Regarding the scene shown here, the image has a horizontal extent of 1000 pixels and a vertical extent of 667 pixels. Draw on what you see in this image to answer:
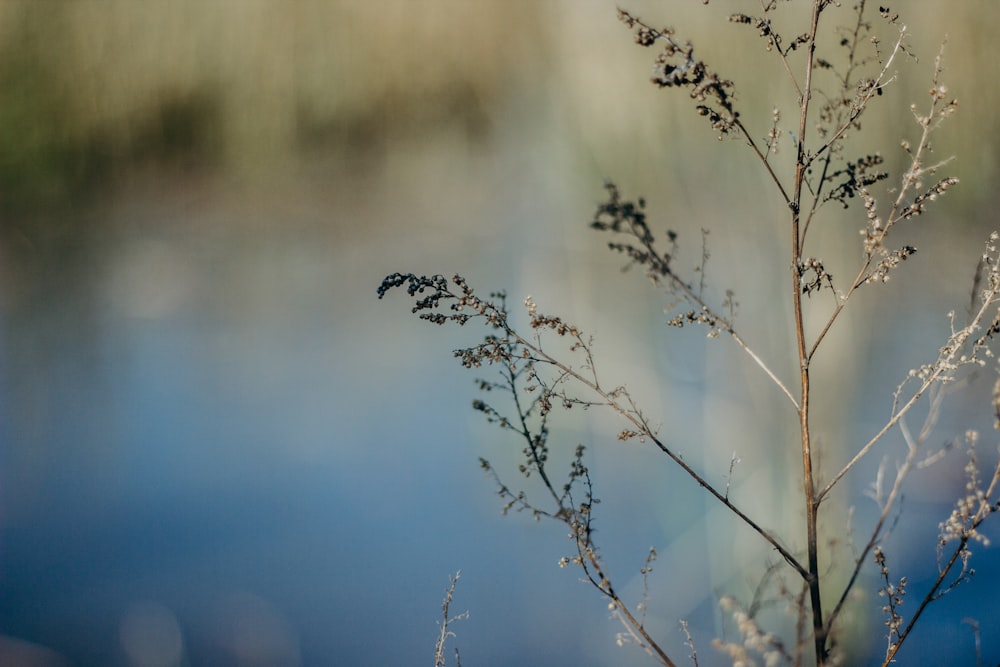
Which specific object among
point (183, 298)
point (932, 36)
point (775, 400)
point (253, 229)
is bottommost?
point (775, 400)

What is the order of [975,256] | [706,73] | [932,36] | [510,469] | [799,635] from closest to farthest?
1. [799,635]
2. [706,73]
3. [932,36]
4. [975,256]
5. [510,469]

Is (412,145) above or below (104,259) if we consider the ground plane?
above

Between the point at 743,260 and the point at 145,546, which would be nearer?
the point at 743,260

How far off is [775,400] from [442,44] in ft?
5.42

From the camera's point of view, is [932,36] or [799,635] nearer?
[799,635]

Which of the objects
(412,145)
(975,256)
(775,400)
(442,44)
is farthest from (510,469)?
(975,256)

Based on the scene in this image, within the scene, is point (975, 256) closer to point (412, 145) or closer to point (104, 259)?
point (412, 145)

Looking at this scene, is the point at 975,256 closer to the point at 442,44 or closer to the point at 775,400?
the point at 775,400

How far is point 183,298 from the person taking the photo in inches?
97.2

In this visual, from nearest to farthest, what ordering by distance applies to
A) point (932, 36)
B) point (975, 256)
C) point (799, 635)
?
1. point (799, 635)
2. point (932, 36)
3. point (975, 256)

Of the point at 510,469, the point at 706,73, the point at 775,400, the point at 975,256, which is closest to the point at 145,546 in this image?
the point at 510,469

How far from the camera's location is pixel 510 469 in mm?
2334

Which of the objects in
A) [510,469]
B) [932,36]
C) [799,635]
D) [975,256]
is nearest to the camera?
[799,635]

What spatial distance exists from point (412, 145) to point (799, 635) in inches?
83.1
